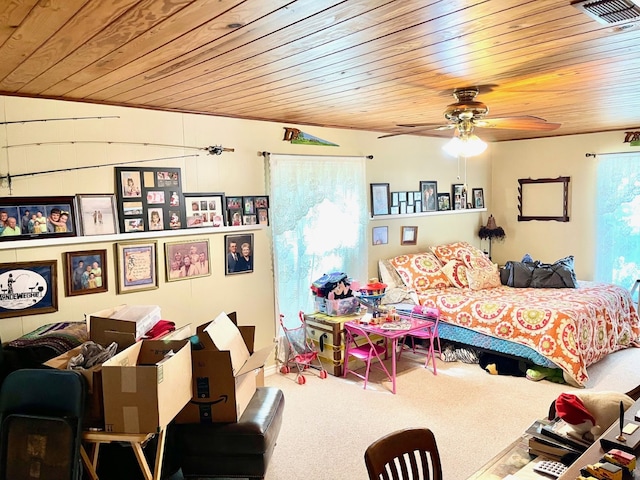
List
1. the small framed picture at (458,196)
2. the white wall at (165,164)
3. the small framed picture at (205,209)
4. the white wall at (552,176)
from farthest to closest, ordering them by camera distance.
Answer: the small framed picture at (458,196)
the white wall at (552,176)
the small framed picture at (205,209)
the white wall at (165,164)

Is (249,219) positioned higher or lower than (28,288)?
higher

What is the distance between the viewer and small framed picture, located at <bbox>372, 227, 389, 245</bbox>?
17.5 ft

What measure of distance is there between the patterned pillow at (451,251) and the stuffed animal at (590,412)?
155 inches

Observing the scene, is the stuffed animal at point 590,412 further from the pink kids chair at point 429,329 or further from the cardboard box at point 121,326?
the pink kids chair at point 429,329

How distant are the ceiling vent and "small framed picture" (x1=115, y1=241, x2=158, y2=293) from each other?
300 centimetres

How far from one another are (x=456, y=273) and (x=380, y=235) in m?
0.92

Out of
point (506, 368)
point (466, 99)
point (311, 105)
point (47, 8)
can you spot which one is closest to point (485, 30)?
point (466, 99)

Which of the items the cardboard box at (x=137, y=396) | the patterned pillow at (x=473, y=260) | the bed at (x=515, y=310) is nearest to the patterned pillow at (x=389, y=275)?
the bed at (x=515, y=310)

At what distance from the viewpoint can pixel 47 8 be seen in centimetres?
164

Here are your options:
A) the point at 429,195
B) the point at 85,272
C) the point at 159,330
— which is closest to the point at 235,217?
the point at 85,272

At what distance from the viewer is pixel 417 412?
3.69 meters

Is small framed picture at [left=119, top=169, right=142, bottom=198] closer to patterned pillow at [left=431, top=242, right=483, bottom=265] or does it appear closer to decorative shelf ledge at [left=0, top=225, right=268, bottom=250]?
decorative shelf ledge at [left=0, top=225, right=268, bottom=250]

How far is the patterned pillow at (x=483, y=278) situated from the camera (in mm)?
5289

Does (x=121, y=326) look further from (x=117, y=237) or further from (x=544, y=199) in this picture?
(x=544, y=199)
